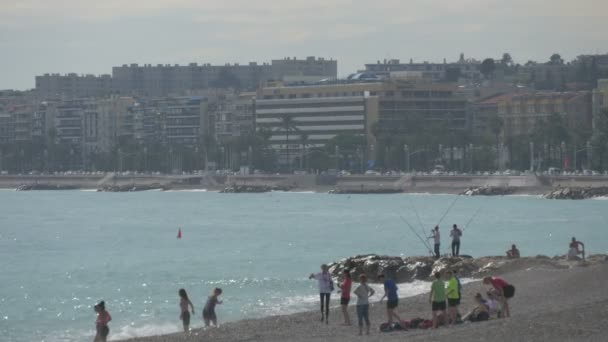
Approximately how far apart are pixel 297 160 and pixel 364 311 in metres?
163

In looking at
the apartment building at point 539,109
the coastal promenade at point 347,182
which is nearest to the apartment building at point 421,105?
the apartment building at point 539,109

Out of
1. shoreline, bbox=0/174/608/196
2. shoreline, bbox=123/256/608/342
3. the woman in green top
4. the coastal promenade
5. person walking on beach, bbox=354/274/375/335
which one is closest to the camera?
shoreline, bbox=123/256/608/342

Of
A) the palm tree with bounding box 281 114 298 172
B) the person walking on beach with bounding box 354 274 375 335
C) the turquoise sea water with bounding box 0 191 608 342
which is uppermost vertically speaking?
the palm tree with bounding box 281 114 298 172

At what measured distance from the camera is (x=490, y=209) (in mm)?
113812

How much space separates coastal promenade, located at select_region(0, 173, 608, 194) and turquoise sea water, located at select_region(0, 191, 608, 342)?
2.85 m

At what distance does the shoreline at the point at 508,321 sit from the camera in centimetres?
2572

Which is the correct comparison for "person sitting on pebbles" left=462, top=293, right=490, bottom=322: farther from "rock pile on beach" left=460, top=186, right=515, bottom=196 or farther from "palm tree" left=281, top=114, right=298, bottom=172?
"palm tree" left=281, top=114, right=298, bottom=172

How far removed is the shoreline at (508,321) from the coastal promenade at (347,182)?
9648 cm

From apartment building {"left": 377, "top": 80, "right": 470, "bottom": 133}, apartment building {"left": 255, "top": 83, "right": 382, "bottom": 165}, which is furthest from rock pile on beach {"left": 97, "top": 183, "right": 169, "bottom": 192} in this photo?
apartment building {"left": 377, "top": 80, "right": 470, "bottom": 133}

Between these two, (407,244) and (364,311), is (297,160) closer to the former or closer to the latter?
(407,244)

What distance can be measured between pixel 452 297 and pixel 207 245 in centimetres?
4653

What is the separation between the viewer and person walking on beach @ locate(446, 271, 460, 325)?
93.0ft

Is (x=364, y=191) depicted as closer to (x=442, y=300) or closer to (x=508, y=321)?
(x=442, y=300)

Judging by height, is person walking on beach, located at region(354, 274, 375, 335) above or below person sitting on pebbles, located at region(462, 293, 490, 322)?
above
